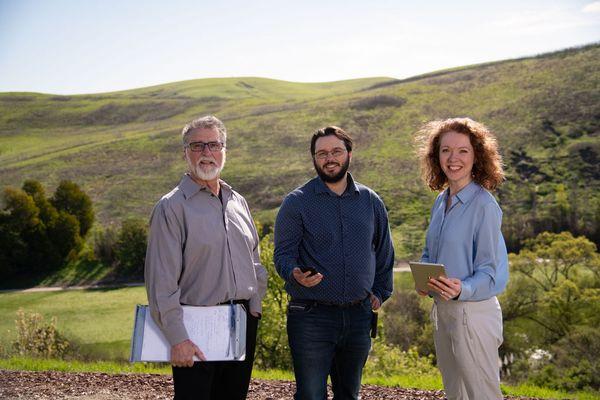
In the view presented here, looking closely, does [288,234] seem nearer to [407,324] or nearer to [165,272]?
[165,272]

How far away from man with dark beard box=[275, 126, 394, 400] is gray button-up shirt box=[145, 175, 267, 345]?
312 mm

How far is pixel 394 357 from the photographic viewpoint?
2000cm

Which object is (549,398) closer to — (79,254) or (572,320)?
(572,320)

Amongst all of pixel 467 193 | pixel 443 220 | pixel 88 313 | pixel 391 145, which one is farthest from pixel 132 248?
pixel 467 193

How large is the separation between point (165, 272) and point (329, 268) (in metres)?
1.13

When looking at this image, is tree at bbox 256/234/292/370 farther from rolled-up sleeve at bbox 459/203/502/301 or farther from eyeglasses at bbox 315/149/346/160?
rolled-up sleeve at bbox 459/203/502/301

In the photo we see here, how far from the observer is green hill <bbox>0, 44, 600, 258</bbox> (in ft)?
170

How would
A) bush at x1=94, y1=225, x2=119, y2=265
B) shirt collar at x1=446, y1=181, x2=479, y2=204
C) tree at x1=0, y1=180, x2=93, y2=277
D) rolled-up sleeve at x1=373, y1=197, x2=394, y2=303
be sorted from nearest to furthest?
1. shirt collar at x1=446, y1=181, x2=479, y2=204
2. rolled-up sleeve at x1=373, y1=197, x2=394, y2=303
3. tree at x1=0, y1=180, x2=93, y2=277
4. bush at x1=94, y1=225, x2=119, y2=265

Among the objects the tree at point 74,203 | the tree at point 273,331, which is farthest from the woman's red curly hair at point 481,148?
the tree at point 74,203

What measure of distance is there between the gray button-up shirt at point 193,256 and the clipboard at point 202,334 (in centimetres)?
8

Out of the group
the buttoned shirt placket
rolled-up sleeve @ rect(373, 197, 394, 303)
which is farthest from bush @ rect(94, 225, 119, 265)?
the buttoned shirt placket

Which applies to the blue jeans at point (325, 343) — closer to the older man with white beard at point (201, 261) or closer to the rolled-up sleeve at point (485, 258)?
the older man with white beard at point (201, 261)

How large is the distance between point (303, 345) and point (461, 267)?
3.84ft

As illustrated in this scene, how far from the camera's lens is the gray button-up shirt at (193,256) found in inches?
158
